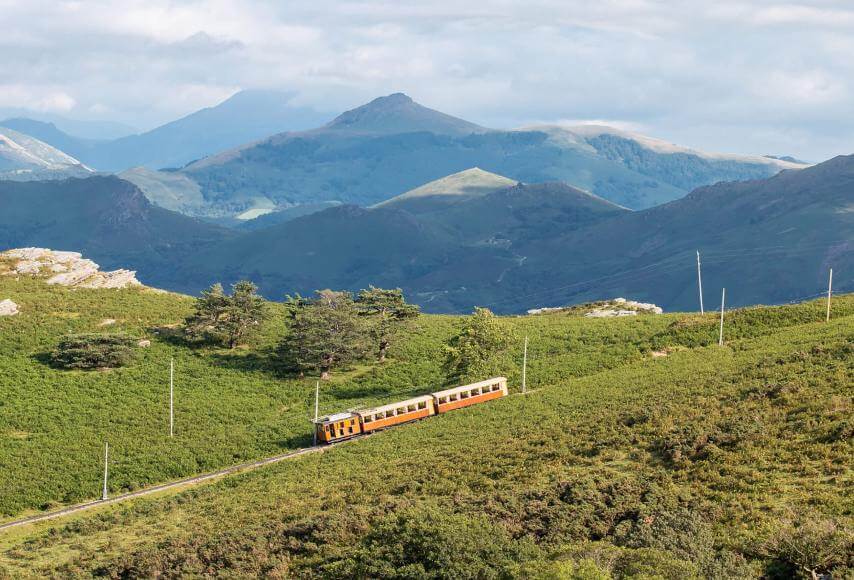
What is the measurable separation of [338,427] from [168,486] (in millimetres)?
12812

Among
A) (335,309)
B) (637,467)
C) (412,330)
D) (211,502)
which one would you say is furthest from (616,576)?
(412,330)

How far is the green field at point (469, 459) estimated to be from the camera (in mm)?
35875

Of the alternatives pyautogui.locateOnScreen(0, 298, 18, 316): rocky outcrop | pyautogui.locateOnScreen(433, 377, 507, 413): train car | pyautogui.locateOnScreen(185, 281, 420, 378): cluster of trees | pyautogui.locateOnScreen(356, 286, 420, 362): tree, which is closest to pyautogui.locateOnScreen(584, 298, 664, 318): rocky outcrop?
pyautogui.locateOnScreen(356, 286, 420, 362): tree

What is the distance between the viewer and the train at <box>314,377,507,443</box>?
220 feet

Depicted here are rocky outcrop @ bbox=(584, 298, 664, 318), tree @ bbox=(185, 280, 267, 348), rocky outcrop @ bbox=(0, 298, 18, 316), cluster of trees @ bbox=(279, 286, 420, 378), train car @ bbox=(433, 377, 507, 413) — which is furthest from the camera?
rocky outcrop @ bbox=(584, 298, 664, 318)

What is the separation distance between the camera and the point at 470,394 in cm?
7275

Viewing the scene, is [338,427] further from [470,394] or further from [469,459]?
[469,459]

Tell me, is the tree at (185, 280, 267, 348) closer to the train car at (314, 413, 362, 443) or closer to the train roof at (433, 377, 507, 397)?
the train car at (314, 413, 362, 443)

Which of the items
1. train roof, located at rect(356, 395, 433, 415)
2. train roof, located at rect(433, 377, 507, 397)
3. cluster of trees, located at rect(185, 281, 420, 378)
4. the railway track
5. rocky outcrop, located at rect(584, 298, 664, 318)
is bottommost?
the railway track

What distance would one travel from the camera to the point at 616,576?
1215 inches

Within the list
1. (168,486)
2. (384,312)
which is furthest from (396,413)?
(384,312)

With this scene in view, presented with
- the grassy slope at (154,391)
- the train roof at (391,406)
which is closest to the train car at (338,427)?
the train roof at (391,406)

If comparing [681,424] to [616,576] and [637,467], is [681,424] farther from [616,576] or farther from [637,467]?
[616,576]

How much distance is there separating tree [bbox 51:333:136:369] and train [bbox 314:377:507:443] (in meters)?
25.9
